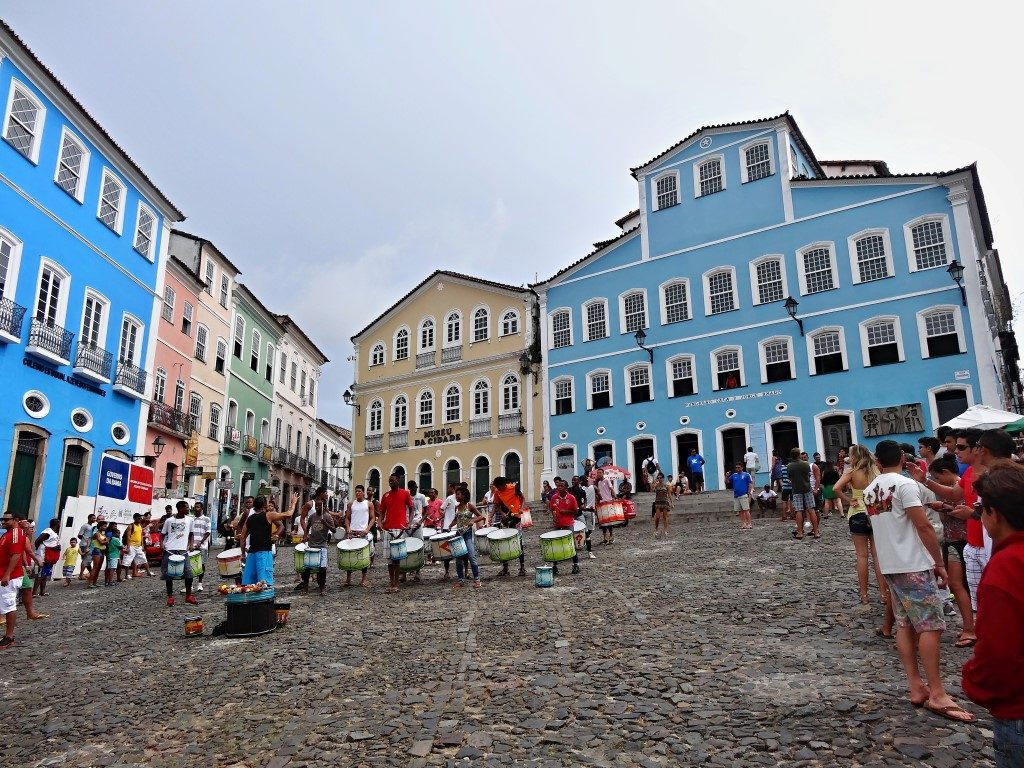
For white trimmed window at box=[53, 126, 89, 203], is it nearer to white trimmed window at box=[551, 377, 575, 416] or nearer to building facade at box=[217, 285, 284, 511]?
building facade at box=[217, 285, 284, 511]

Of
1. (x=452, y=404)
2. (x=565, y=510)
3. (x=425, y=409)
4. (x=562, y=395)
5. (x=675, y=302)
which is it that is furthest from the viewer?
(x=425, y=409)

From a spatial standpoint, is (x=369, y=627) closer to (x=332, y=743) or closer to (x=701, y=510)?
(x=332, y=743)

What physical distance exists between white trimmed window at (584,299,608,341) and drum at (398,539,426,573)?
22436 mm

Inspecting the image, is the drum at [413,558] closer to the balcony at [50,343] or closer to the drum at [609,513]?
the drum at [609,513]

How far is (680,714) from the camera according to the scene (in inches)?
224

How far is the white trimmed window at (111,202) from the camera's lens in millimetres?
25297

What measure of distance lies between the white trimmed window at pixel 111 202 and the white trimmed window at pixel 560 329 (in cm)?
1973

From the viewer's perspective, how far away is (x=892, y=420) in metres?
26.3

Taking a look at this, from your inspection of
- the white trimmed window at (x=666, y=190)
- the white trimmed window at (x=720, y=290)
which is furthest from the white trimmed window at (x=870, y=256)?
the white trimmed window at (x=666, y=190)

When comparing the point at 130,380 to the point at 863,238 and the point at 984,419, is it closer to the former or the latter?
the point at 984,419

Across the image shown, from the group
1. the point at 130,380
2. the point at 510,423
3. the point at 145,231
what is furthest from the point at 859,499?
the point at 510,423

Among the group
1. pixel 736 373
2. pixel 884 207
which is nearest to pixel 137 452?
pixel 736 373

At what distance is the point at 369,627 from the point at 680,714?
526cm

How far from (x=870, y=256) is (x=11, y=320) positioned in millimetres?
29734
